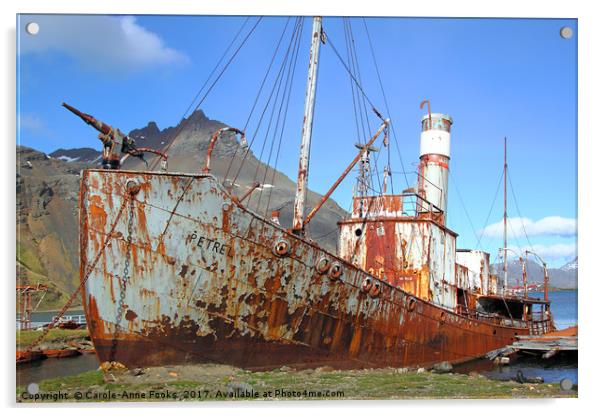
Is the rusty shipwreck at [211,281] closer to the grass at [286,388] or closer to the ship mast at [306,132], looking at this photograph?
the ship mast at [306,132]

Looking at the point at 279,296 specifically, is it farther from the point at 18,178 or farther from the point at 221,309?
the point at 18,178

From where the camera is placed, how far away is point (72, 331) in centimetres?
2164

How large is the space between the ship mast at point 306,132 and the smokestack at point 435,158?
7971mm

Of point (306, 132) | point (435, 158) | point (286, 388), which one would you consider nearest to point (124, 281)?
point (286, 388)

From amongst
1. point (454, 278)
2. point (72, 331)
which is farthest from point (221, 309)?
point (72, 331)

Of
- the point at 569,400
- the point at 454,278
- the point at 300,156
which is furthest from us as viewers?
the point at 454,278

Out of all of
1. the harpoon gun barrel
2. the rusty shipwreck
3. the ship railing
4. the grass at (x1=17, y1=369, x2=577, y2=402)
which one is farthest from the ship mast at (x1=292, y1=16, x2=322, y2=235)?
the ship railing

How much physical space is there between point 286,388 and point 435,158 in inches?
463

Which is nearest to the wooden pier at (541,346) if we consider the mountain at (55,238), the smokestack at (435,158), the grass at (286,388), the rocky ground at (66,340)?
the smokestack at (435,158)

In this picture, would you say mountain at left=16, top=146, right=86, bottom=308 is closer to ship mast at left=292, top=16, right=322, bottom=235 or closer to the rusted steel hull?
ship mast at left=292, top=16, right=322, bottom=235

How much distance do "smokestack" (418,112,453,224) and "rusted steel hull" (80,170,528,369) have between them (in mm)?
8624

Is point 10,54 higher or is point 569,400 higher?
point 10,54

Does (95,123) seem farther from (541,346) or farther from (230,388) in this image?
(541,346)
